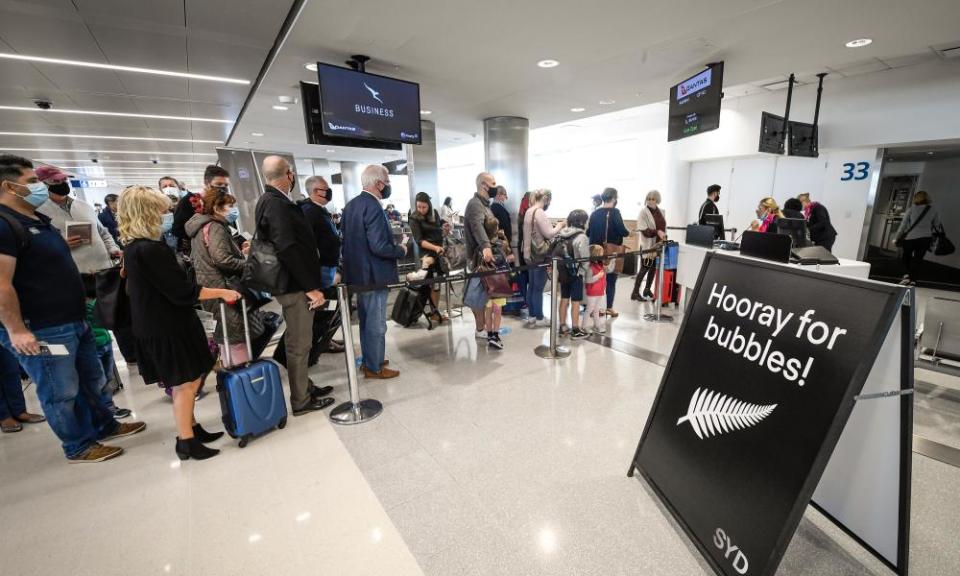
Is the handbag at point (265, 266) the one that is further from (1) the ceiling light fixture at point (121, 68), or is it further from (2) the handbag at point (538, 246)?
(1) the ceiling light fixture at point (121, 68)

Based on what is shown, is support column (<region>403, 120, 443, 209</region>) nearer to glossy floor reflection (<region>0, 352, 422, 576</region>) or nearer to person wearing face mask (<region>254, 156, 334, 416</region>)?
person wearing face mask (<region>254, 156, 334, 416</region>)

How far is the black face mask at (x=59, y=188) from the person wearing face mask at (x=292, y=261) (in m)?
1.54

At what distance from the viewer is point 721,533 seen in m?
1.47

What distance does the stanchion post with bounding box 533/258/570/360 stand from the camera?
363 centimetres

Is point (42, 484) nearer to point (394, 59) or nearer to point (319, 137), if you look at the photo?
point (319, 137)

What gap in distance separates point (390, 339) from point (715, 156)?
25.1 feet

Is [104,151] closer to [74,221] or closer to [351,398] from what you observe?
[74,221]

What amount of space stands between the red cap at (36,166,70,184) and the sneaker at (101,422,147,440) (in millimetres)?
1733

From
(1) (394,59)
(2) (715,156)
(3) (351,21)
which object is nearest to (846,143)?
(2) (715,156)

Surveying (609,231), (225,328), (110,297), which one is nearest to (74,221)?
(110,297)

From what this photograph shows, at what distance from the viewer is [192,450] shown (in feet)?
7.85

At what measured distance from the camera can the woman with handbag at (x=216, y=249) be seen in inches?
109

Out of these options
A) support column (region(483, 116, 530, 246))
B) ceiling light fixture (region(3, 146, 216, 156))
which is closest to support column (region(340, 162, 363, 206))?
ceiling light fixture (region(3, 146, 216, 156))

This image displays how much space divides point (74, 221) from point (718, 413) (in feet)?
14.5
